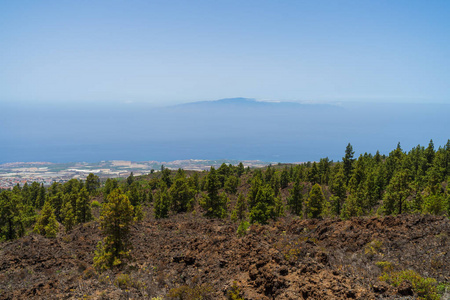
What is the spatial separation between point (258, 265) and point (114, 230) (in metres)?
11.6

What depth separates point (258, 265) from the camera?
40.8 feet

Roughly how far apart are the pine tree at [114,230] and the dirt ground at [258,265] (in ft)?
3.37

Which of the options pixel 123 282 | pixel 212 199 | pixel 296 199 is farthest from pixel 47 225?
pixel 296 199

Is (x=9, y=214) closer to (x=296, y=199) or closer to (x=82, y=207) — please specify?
(x=82, y=207)

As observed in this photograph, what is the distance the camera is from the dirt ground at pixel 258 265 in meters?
10.6

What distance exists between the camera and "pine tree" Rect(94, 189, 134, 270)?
1814 cm

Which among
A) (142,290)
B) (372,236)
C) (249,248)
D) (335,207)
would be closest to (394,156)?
(335,207)

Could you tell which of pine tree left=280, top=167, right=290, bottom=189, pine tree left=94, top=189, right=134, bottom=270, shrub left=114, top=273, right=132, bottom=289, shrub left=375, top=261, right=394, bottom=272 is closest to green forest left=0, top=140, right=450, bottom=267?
pine tree left=94, top=189, right=134, bottom=270

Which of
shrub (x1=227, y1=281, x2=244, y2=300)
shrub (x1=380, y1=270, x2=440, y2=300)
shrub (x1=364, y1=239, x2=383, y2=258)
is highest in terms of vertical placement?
shrub (x1=380, y1=270, x2=440, y2=300)

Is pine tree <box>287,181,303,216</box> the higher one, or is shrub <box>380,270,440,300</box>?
shrub <box>380,270,440,300</box>

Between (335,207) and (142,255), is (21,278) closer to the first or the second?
(142,255)

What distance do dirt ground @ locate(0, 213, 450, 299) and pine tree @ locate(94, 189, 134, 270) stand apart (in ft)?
3.37

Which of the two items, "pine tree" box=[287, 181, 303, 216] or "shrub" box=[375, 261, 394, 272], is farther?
"pine tree" box=[287, 181, 303, 216]

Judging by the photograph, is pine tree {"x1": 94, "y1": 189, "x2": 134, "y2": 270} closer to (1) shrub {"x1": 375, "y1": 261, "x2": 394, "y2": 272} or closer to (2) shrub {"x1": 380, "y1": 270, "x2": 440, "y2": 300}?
(1) shrub {"x1": 375, "y1": 261, "x2": 394, "y2": 272}
